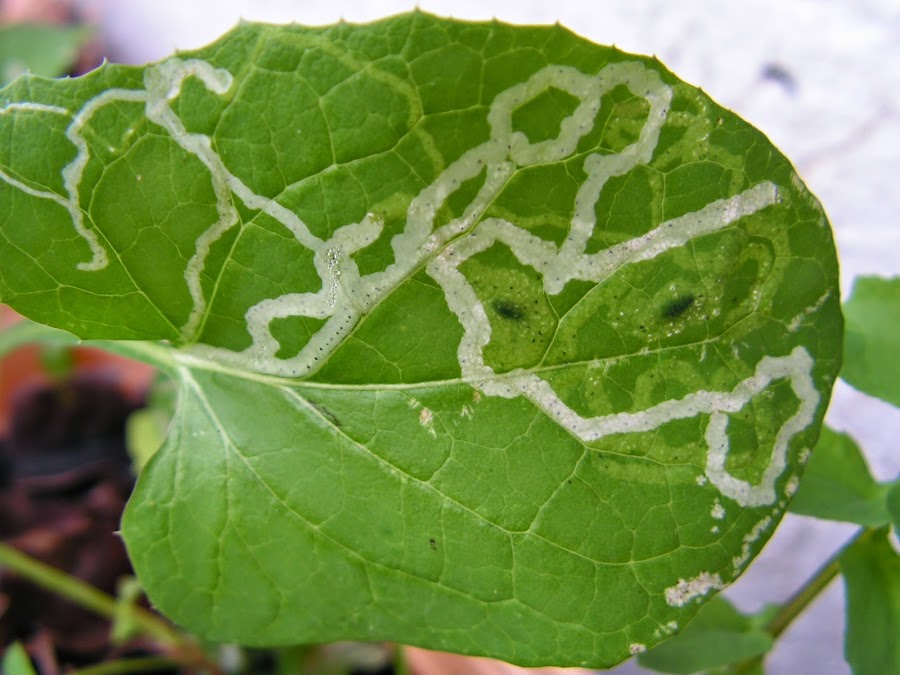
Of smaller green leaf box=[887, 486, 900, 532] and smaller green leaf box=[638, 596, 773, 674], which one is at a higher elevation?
smaller green leaf box=[887, 486, 900, 532]

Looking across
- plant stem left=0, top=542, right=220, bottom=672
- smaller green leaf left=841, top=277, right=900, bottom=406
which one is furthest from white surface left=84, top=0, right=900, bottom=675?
plant stem left=0, top=542, right=220, bottom=672

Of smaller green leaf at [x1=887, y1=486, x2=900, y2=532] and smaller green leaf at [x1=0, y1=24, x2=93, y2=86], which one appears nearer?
smaller green leaf at [x1=887, y1=486, x2=900, y2=532]

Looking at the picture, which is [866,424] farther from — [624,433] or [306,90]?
[306,90]

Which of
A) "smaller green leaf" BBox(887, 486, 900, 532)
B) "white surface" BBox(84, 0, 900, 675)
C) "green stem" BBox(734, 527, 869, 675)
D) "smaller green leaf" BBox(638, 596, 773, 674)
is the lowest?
"smaller green leaf" BBox(638, 596, 773, 674)

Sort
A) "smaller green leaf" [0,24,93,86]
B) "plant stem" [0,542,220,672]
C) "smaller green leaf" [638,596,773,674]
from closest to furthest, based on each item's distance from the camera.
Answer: "smaller green leaf" [638,596,773,674], "plant stem" [0,542,220,672], "smaller green leaf" [0,24,93,86]

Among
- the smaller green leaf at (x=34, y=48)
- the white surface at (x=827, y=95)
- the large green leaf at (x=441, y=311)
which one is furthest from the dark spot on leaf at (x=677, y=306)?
the smaller green leaf at (x=34, y=48)

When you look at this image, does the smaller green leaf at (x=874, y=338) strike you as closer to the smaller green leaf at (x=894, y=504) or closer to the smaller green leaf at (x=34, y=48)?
the smaller green leaf at (x=894, y=504)

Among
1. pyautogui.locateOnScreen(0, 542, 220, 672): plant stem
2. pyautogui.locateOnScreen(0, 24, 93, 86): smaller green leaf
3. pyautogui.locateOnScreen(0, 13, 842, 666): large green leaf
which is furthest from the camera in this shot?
pyautogui.locateOnScreen(0, 24, 93, 86): smaller green leaf

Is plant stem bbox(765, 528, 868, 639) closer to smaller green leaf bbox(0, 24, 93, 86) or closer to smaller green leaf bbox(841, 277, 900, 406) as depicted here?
smaller green leaf bbox(841, 277, 900, 406)
